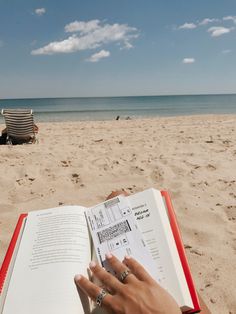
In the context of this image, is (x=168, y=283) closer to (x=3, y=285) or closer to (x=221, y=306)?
(x=3, y=285)

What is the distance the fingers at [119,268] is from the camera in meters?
1.10

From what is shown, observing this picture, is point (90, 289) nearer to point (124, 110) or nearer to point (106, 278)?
point (106, 278)

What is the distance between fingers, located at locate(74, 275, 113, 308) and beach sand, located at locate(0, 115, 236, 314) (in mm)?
1156

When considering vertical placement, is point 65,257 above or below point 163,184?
above

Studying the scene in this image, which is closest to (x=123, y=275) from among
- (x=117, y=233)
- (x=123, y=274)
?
(x=123, y=274)

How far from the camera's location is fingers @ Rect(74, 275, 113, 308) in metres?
1.06

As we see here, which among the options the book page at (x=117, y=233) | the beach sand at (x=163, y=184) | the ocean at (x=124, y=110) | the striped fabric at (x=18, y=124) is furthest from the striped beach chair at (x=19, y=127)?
the ocean at (x=124, y=110)

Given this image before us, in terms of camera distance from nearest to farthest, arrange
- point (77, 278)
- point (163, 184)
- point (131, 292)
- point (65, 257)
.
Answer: point (131, 292) → point (77, 278) → point (65, 257) → point (163, 184)

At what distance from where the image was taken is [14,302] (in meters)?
1.15

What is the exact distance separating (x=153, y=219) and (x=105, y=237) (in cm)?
23

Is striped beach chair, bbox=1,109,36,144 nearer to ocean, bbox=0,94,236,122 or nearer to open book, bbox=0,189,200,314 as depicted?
open book, bbox=0,189,200,314

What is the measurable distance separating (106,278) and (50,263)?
0.26 metres

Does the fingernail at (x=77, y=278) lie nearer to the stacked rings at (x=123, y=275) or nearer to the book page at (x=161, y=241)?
the stacked rings at (x=123, y=275)

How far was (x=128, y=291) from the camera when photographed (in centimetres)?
106
